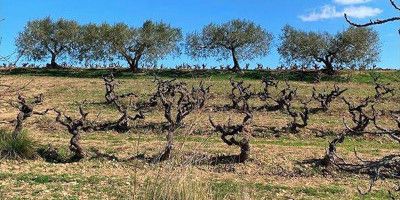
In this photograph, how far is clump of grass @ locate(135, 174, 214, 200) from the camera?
6.91 metres

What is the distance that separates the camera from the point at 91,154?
17.8 m

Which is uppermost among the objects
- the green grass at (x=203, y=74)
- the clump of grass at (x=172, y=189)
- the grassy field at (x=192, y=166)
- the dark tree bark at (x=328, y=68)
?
the dark tree bark at (x=328, y=68)

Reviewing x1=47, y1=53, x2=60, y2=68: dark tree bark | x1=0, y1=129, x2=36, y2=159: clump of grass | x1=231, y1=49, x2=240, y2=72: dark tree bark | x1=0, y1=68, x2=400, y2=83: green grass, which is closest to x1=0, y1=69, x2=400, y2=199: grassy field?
x1=0, y1=129, x2=36, y2=159: clump of grass

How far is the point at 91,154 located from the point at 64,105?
52.7 ft

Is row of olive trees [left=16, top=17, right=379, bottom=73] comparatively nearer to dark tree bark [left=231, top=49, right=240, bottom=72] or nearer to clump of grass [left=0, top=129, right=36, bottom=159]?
dark tree bark [left=231, top=49, right=240, bottom=72]

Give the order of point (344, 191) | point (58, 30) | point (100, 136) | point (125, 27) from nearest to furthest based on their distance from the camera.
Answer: point (344, 191) → point (100, 136) → point (125, 27) → point (58, 30)

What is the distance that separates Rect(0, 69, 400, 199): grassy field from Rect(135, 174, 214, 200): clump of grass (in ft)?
0.04

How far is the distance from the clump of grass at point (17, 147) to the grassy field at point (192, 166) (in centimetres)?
36

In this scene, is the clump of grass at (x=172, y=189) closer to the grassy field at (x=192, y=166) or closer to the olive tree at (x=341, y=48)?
the grassy field at (x=192, y=166)

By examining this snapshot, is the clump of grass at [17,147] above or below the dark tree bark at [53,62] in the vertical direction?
below

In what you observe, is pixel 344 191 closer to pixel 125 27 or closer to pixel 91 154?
pixel 91 154

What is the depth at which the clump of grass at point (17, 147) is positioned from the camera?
16.4 meters

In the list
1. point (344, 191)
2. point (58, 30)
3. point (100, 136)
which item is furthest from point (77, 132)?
point (58, 30)

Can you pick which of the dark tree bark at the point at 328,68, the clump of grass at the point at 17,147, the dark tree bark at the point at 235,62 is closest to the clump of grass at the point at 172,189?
the clump of grass at the point at 17,147
